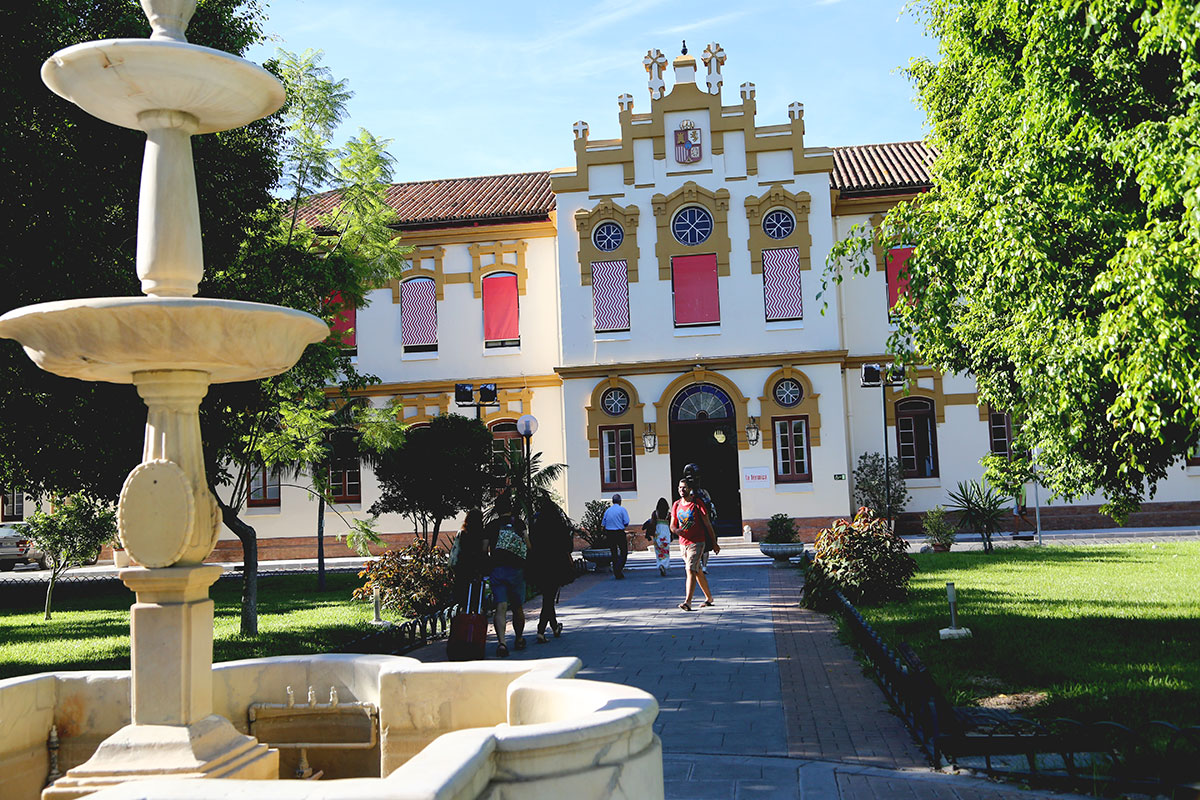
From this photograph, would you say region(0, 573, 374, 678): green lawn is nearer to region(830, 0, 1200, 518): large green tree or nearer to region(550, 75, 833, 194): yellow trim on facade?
region(830, 0, 1200, 518): large green tree

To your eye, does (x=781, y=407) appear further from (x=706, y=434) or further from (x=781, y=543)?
(x=781, y=543)

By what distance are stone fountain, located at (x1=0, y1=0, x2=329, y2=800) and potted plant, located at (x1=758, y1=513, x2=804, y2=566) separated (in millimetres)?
17966

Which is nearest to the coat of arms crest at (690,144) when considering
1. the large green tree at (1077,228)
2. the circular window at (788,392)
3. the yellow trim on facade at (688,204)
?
the yellow trim on facade at (688,204)

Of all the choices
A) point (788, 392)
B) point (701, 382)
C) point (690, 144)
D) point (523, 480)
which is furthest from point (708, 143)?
point (523, 480)

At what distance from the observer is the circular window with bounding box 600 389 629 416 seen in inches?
1133

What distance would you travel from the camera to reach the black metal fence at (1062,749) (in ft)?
17.1

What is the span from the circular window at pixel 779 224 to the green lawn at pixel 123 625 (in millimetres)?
15357

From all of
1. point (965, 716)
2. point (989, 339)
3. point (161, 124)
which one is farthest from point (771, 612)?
point (161, 124)

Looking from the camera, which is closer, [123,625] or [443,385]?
[123,625]

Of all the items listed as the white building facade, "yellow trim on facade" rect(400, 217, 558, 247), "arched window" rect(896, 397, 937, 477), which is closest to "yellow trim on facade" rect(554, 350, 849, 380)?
the white building facade

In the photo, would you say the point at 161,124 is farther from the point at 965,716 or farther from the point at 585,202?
the point at 585,202

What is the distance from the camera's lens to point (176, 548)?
4492mm

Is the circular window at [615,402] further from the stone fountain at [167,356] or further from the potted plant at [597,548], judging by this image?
the stone fountain at [167,356]

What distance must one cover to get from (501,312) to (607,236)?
163 inches
